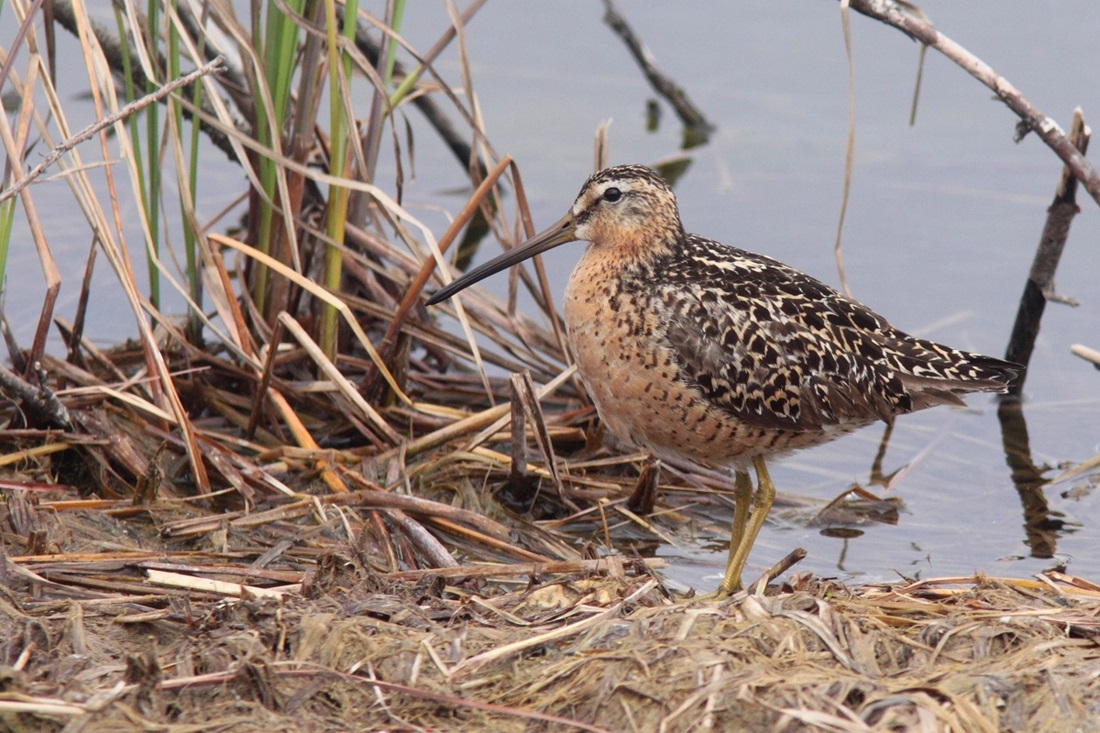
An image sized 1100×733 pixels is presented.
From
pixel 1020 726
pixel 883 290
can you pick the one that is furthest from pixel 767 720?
pixel 883 290

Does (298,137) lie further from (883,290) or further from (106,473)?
(883,290)

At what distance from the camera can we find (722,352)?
4.18 meters

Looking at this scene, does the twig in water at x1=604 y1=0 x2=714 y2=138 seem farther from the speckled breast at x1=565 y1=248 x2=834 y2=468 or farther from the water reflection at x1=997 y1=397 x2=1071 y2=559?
the speckled breast at x1=565 y1=248 x2=834 y2=468

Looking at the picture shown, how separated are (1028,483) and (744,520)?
1.41 m

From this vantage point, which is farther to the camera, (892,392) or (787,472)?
(787,472)

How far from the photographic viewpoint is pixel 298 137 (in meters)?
4.84

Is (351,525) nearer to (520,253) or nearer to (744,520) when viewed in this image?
(520,253)

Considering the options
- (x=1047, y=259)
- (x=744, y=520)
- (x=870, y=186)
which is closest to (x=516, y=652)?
(x=744, y=520)

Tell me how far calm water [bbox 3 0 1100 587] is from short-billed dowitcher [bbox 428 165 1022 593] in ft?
1.88

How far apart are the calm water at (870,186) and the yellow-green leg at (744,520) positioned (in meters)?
0.14

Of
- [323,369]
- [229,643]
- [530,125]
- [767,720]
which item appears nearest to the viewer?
[767,720]

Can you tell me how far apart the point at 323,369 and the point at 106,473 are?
2.51 ft

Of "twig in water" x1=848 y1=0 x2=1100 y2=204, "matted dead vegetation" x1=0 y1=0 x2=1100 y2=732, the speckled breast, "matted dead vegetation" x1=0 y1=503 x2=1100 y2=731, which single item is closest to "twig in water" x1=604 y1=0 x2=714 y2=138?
"matted dead vegetation" x1=0 y1=0 x2=1100 y2=732

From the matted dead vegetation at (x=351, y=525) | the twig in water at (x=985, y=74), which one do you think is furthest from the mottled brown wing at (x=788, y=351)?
the twig in water at (x=985, y=74)
